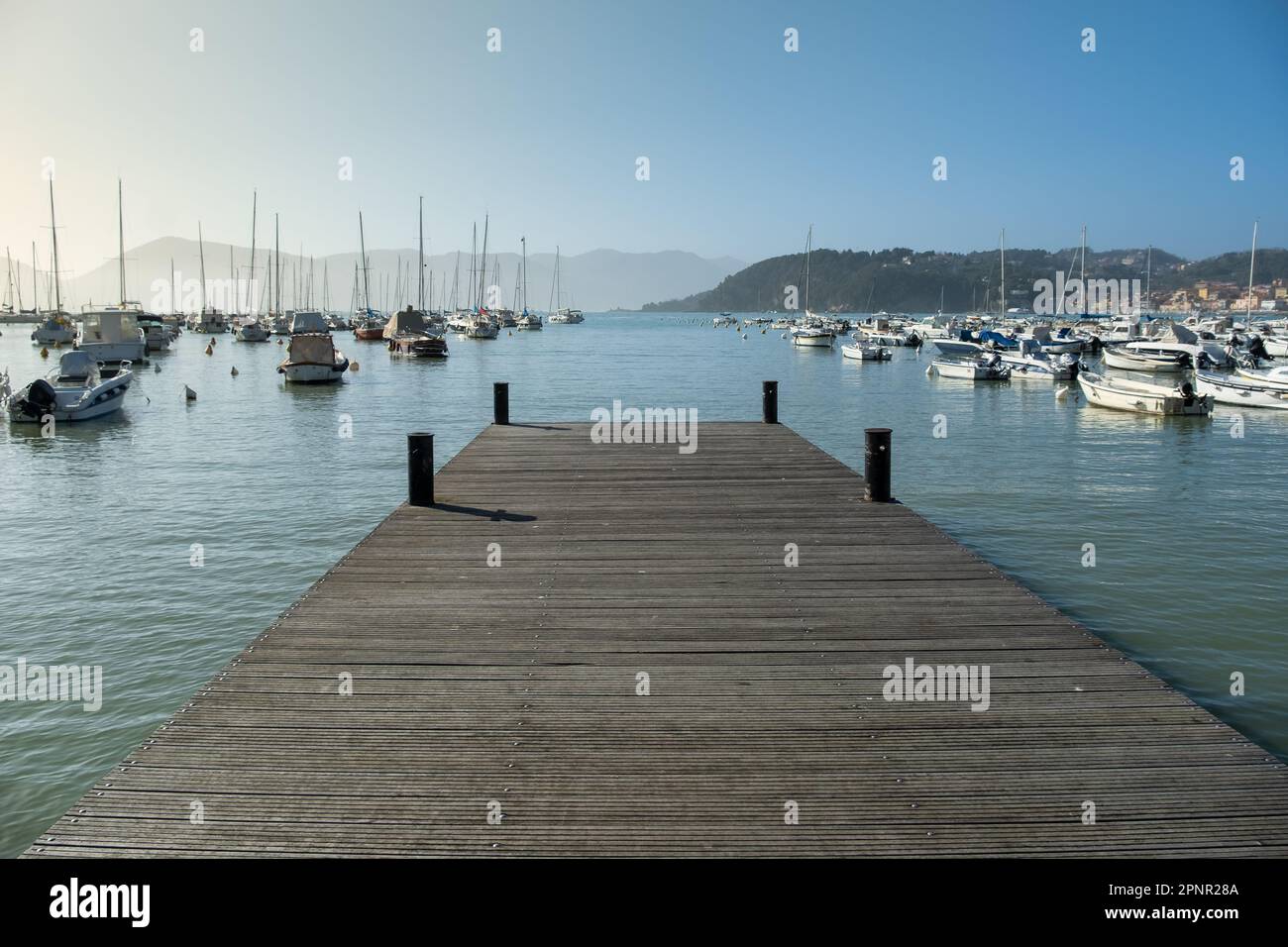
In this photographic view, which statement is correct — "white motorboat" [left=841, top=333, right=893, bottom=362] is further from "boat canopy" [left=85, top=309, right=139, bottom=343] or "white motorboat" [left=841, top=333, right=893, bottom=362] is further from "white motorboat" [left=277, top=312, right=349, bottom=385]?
"boat canopy" [left=85, top=309, right=139, bottom=343]

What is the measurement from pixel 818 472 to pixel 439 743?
10869 mm

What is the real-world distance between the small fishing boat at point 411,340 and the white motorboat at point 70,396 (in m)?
36.3

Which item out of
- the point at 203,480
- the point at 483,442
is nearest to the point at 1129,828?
the point at 483,442

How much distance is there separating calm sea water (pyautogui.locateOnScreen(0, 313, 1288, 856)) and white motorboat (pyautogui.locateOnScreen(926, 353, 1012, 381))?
7199 millimetres

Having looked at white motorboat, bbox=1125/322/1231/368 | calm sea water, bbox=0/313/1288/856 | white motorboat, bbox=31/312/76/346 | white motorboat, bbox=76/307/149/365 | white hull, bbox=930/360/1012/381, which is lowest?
calm sea water, bbox=0/313/1288/856

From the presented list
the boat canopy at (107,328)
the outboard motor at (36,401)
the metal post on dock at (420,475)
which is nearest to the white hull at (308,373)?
the outboard motor at (36,401)

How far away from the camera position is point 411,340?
7712cm

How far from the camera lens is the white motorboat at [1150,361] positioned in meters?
55.7

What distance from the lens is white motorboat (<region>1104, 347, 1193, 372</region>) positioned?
55688 millimetres

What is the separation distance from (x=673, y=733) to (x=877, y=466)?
8097 millimetres

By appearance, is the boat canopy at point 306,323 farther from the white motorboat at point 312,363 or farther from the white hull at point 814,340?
the white hull at point 814,340

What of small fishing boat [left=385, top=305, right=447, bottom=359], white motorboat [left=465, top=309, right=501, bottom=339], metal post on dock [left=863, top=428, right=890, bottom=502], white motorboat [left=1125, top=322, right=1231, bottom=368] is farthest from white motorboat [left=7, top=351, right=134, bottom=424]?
white motorboat [left=465, top=309, right=501, bottom=339]

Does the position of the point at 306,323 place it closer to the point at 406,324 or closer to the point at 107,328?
the point at 406,324
